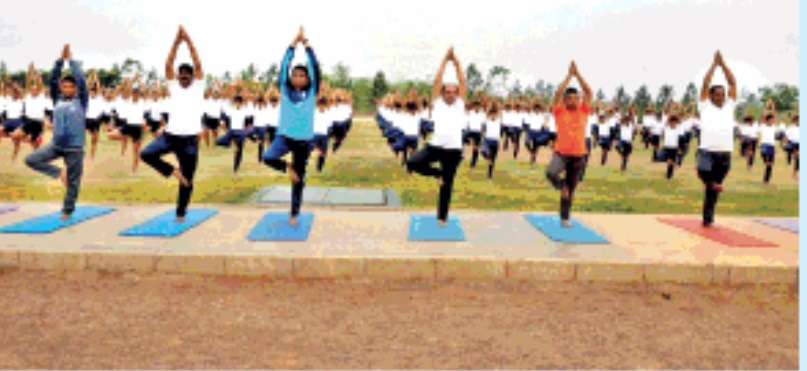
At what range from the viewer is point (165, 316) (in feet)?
17.4

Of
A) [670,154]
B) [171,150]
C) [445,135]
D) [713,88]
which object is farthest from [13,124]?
[670,154]

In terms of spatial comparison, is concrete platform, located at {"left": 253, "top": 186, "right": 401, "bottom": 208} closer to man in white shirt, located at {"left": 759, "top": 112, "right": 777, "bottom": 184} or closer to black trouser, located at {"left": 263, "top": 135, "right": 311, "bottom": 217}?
black trouser, located at {"left": 263, "top": 135, "right": 311, "bottom": 217}

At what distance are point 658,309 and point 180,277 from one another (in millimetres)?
3915

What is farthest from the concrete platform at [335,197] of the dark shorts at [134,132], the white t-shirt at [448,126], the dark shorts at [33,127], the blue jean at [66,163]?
the dark shorts at [33,127]

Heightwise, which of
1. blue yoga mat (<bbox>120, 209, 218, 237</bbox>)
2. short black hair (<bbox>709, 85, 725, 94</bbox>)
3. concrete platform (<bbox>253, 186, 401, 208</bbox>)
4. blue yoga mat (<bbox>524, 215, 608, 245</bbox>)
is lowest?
concrete platform (<bbox>253, 186, 401, 208</bbox>)

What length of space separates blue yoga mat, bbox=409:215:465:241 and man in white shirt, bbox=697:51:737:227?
9.69ft

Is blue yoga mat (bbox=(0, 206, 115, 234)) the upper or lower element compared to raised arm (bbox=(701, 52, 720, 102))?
lower

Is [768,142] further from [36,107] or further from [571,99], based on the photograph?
[36,107]

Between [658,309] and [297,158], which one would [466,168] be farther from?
[658,309]

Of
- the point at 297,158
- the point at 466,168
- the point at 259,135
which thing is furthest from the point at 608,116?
the point at 297,158

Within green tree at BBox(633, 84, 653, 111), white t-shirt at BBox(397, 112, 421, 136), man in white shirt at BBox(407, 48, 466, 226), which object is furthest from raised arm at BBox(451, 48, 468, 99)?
green tree at BBox(633, 84, 653, 111)

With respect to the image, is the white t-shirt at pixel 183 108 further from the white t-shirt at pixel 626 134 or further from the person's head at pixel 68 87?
the white t-shirt at pixel 626 134

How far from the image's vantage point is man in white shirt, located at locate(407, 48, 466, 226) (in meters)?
8.26

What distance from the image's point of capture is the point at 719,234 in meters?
8.45
